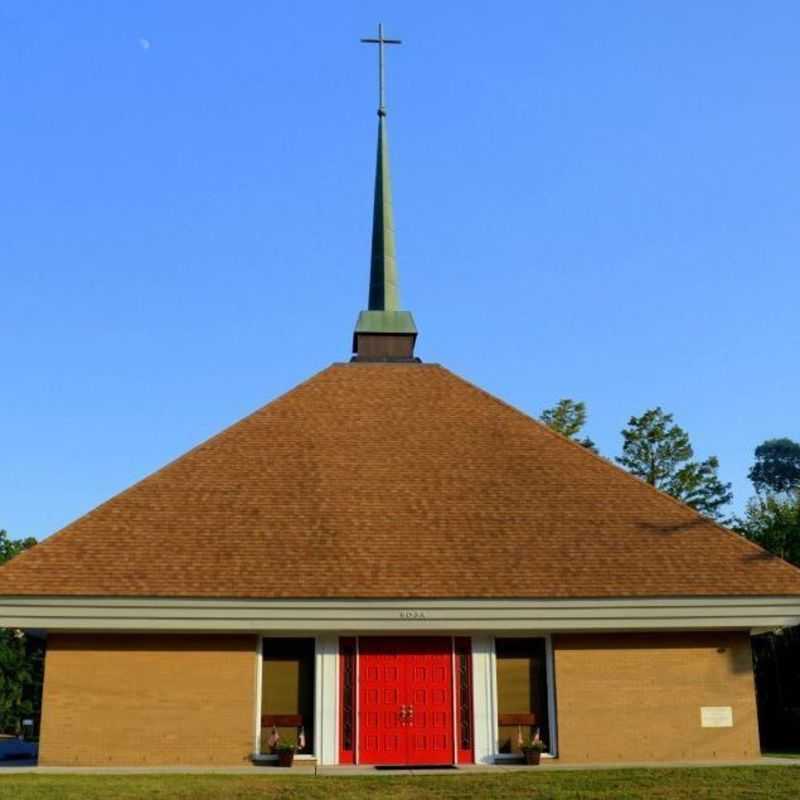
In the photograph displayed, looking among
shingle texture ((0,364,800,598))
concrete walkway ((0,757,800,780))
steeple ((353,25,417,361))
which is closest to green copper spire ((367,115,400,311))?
steeple ((353,25,417,361))

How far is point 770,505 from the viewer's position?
42.1 meters

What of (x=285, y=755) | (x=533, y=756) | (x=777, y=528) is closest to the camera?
(x=285, y=755)

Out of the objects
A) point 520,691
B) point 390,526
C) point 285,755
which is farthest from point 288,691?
point 520,691

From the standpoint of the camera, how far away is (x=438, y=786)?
14625 millimetres

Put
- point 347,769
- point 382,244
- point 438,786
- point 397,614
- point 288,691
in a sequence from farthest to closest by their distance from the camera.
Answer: point 382,244 → point 288,691 → point 397,614 → point 347,769 → point 438,786

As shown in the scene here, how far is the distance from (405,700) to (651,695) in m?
4.80

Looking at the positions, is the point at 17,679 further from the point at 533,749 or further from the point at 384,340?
the point at 533,749

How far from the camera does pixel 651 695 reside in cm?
1894

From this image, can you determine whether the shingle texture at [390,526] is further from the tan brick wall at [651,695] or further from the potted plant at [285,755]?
the potted plant at [285,755]

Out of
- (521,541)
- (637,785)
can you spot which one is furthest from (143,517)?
(637,785)

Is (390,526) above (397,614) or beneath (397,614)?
above

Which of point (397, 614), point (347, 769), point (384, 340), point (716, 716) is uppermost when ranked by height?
point (384, 340)

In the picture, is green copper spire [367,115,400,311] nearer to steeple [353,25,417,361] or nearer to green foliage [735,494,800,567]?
steeple [353,25,417,361]

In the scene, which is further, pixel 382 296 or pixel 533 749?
pixel 382 296
